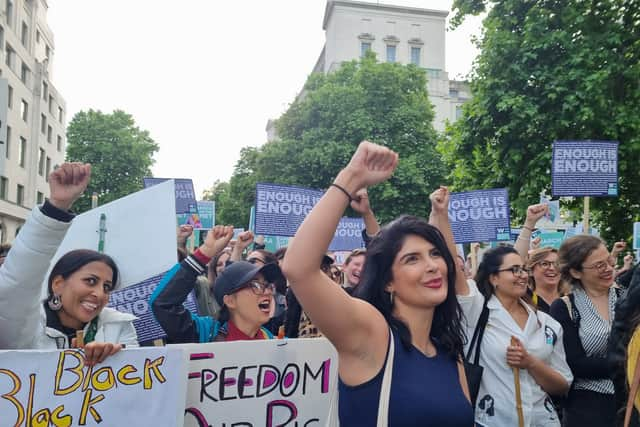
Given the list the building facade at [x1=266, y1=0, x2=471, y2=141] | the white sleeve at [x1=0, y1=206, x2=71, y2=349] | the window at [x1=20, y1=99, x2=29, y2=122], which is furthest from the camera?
the building facade at [x1=266, y1=0, x2=471, y2=141]

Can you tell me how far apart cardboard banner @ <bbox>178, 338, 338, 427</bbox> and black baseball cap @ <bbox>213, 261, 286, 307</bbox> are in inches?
19.6

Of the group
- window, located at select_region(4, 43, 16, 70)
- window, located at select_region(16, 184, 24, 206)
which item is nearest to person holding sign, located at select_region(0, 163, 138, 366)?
window, located at select_region(4, 43, 16, 70)

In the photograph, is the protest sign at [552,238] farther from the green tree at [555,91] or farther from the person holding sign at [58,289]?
the person holding sign at [58,289]

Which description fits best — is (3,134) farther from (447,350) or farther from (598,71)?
(598,71)

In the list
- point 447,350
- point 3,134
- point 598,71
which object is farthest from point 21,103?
point 447,350

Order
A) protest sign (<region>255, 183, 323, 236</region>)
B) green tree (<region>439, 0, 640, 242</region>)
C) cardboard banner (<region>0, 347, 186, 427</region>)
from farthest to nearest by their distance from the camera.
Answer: green tree (<region>439, 0, 640, 242</region>) < protest sign (<region>255, 183, 323, 236</region>) < cardboard banner (<region>0, 347, 186, 427</region>)

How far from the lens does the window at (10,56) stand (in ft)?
125

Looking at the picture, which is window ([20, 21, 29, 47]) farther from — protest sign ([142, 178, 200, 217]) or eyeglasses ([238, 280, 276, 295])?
eyeglasses ([238, 280, 276, 295])

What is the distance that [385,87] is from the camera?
96.6 ft

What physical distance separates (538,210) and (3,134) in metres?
3.58

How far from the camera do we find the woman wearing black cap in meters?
3.55

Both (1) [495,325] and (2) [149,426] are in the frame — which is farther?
(1) [495,325]

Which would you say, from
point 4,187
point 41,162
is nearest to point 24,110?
point 41,162

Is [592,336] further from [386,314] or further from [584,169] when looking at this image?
[584,169]
